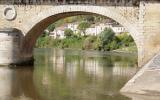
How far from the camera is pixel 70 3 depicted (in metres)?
30.7

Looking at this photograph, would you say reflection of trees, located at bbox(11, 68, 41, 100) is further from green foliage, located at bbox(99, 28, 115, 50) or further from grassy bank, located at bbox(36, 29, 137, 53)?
green foliage, located at bbox(99, 28, 115, 50)

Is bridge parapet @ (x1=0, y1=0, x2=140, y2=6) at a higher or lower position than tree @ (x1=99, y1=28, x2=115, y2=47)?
higher

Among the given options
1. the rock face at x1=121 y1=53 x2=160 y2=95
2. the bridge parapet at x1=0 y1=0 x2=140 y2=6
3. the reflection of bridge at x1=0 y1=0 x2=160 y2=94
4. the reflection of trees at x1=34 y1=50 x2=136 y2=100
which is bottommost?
the reflection of trees at x1=34 y1=50 x2=136 y2=100

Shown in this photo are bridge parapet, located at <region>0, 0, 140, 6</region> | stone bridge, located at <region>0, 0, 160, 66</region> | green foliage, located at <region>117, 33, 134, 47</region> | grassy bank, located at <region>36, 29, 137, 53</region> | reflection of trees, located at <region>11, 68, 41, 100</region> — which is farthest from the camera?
green foliage, located at <region>117, 33, 134, 47</region>

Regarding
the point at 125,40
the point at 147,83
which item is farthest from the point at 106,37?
the point at 147,83

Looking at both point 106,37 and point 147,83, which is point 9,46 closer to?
point 147,83

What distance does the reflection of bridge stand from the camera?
28031mm

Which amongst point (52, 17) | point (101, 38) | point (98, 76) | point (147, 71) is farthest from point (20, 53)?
point (101, 38)

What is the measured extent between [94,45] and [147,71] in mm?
37226

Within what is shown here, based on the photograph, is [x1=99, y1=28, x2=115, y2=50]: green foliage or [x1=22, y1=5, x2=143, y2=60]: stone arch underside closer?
[x1=22, y1=5, x2=143, y2=60]: stone arch underside

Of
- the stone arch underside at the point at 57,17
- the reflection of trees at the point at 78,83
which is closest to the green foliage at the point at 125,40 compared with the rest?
the stone arch underside at the point at 57,17

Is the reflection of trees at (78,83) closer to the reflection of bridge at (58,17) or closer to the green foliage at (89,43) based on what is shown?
the reflection of bridge at (58,17)

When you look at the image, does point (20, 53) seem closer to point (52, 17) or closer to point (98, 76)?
point (52, 17)

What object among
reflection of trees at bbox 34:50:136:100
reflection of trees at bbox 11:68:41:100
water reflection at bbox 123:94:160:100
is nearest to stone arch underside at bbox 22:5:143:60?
reflection of trees at bbox 34:50:136:100
